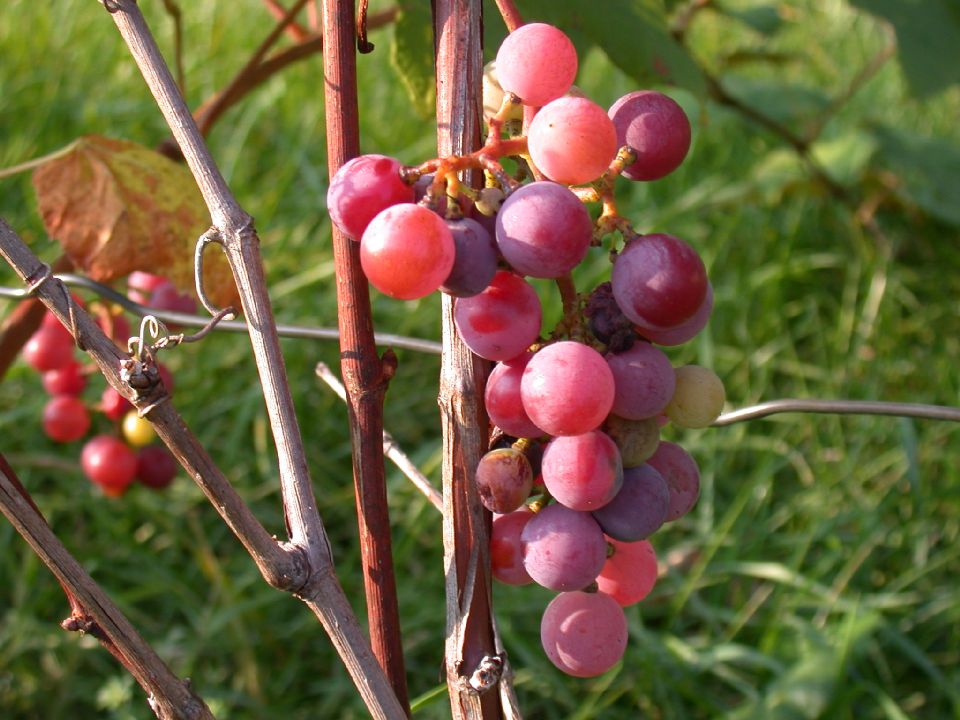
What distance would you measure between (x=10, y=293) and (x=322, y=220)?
3.90 ft

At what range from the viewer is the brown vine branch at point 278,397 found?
1.62 ft

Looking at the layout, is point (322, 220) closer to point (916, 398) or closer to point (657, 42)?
point (916, 398)

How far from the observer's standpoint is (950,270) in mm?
1958

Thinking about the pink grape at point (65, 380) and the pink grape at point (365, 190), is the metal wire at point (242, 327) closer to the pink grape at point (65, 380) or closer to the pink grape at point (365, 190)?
the pink grape at point (365, 190)

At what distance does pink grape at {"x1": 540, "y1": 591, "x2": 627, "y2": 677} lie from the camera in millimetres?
526

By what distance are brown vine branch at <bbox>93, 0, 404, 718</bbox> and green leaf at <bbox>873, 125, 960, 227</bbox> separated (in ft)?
5.36

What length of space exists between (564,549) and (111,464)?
0.77 m

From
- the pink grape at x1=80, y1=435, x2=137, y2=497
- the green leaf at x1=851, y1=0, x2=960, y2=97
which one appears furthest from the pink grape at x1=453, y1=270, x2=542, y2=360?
the green leaf at x1=851, y1=0, x2=960, y2=97

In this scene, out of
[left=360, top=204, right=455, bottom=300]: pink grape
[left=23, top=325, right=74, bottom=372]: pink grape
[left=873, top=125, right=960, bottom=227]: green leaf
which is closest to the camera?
[left=360, top=204, right=455, bottom=300]: pink grape

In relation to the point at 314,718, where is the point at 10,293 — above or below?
above

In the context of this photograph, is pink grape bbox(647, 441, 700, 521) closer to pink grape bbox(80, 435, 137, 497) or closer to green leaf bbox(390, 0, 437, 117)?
green leaf bbox(390, 0, 437, 117)

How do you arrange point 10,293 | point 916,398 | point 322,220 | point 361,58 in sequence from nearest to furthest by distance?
point 10,293
point 916,398
point 322,220
point 361,58

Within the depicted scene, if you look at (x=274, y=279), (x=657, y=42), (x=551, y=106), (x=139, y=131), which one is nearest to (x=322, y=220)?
(x=274, y=279)

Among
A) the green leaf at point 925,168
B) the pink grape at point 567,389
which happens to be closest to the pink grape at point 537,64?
the pink grape at point 567,389
